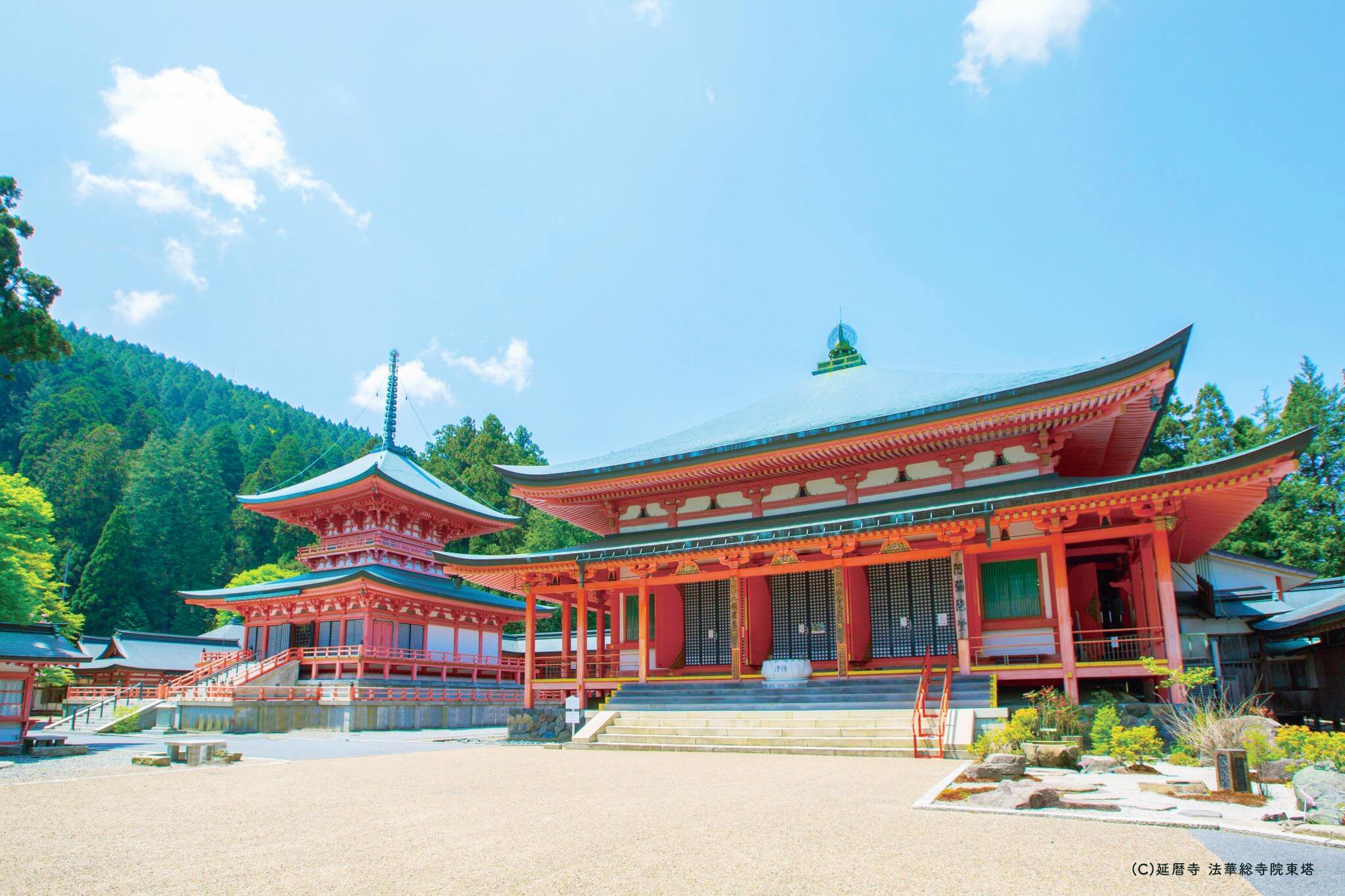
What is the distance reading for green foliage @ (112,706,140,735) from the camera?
2538cm

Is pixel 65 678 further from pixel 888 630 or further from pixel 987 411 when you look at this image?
pixel 987 411

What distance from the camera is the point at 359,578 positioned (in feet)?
96.6

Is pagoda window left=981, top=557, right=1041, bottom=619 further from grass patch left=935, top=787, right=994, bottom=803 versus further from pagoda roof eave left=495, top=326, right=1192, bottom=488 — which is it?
grass patch left=935, top=787, right=994, bottom=803

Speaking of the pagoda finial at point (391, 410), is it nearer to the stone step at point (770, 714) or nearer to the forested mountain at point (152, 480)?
the forested mountain at point (152, 480)

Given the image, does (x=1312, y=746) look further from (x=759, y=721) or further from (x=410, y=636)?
(x=410, y=636)

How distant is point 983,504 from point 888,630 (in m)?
4.92

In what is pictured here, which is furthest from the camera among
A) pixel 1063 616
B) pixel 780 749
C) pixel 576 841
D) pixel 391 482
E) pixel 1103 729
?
pixel 391 482

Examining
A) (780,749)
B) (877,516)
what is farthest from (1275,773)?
(877,516)

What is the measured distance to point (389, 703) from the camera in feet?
90.2

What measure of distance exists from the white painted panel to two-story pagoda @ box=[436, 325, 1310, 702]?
11.9m

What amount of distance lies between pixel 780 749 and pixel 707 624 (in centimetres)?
729

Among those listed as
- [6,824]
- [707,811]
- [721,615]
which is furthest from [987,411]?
[6,824]

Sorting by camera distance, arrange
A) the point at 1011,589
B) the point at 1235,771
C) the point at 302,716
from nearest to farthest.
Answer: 1. the point at 1235,771
2. the point at 1011,589
3. the point at 302,716

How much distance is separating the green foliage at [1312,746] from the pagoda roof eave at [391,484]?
2927 centimetres
